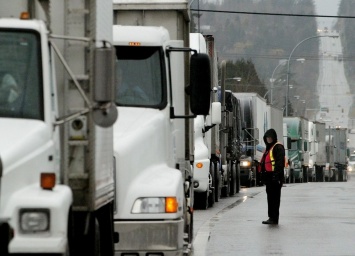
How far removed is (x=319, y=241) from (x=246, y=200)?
15.2 meters

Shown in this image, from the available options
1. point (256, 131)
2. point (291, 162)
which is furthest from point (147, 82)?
point (291, 162)

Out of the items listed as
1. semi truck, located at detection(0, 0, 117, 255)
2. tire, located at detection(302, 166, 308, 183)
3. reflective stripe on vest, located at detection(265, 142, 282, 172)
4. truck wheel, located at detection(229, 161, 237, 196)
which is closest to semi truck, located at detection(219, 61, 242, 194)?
truck wheel, located at detection(229, 161, 237, 196)

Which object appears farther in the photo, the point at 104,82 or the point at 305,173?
the point at 305,173

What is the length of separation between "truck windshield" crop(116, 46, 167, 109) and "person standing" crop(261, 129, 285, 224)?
9.63m

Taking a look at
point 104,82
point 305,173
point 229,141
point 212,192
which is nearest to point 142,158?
point 104,82

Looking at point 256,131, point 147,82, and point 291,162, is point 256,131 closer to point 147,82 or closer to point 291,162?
point 291,162

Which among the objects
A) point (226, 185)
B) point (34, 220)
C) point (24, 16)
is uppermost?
point (24, 16)

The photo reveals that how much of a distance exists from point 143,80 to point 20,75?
4.03 meters

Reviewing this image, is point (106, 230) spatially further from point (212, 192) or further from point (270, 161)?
point (212, 192)

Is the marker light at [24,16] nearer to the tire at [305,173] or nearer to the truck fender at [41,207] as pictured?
the truck fender at [41,207]

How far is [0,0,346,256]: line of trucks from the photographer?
902 cm

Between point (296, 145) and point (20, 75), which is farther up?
point (296, 145)

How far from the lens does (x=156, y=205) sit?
12.4m

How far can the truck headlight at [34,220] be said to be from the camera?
8.76 meters
